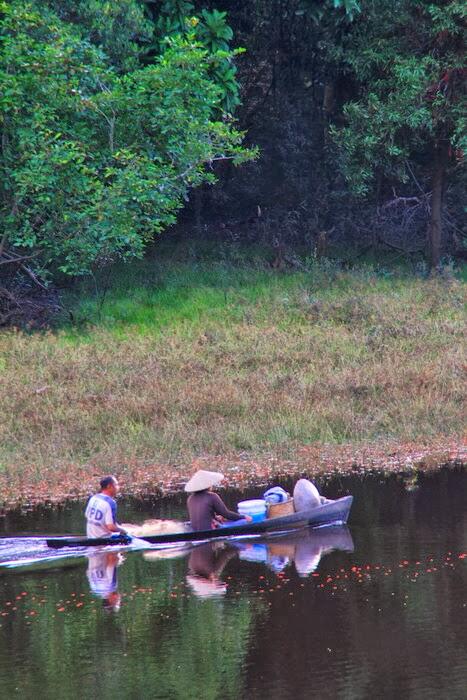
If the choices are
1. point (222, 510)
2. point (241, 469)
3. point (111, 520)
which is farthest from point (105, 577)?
point (241, 469)

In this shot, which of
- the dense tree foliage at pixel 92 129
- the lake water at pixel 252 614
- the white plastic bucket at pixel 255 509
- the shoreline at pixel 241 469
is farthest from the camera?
the dense tree foliage at pixel 92 129

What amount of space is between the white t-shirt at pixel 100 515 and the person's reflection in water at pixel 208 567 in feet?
3.37

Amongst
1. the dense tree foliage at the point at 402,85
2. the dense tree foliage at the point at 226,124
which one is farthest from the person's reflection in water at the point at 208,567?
the dense tree foliage at the point at 402,85

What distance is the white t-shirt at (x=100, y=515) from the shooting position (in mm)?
13406

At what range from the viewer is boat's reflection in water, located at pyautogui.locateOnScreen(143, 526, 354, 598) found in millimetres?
12539

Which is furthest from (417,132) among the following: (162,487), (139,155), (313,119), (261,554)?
(261,554)

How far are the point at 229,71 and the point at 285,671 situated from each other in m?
18.1

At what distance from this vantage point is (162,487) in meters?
16.2

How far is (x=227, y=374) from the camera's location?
20.8 metres

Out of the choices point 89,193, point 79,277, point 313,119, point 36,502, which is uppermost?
point 313,119

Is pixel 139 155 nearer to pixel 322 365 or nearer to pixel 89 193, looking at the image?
pixel 89 193

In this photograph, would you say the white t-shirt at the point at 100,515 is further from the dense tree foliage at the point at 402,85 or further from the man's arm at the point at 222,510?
the dense tree foliage at the point at 402,85

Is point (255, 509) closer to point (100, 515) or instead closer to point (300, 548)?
point (300, 548)

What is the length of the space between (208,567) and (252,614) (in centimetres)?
207
